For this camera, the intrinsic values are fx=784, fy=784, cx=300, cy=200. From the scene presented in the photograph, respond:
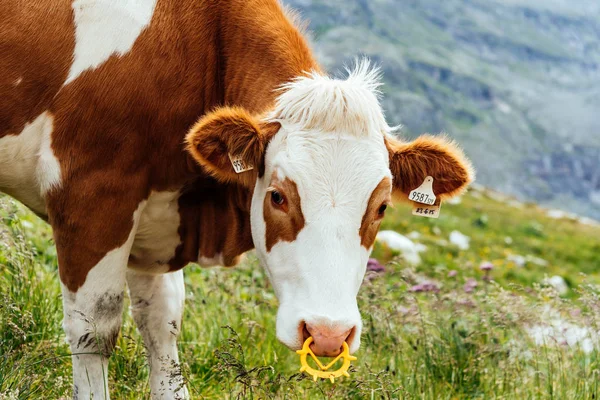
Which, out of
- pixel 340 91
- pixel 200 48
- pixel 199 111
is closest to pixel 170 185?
pixel 199 111

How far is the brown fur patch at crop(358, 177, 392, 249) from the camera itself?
172 inches

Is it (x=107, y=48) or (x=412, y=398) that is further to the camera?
(x=412, y=398)

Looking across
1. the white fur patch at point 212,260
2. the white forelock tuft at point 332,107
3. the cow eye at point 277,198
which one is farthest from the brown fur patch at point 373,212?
the white fur patch at point 212,260

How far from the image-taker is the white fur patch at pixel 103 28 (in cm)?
471

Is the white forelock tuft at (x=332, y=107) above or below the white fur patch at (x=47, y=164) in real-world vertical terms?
above

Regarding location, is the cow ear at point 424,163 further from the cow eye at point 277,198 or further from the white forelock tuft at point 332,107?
the cow eye at point 277,198

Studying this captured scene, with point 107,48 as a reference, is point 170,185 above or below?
below

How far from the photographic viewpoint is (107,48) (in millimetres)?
4734

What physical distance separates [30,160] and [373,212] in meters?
2.11

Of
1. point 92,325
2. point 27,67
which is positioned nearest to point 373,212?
Result: point 92,325

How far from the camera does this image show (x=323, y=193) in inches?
167

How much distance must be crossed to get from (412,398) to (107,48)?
9.94 ft

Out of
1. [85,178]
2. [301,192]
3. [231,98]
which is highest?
[231,98]

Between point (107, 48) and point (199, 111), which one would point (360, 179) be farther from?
point (107, 48)
